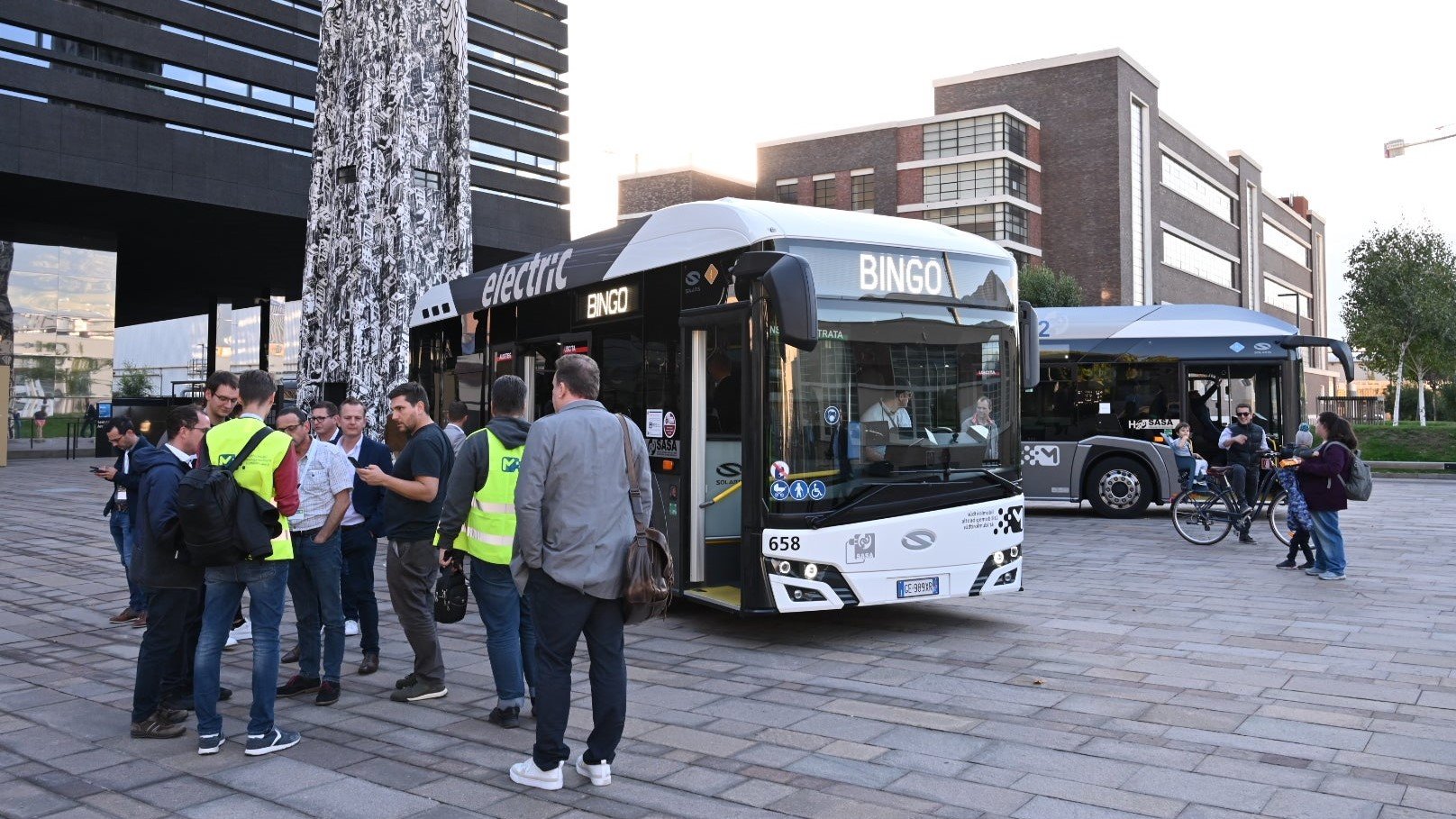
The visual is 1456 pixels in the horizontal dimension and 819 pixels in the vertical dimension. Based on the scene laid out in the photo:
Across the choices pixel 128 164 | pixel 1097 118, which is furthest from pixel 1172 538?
pixel 1097 118

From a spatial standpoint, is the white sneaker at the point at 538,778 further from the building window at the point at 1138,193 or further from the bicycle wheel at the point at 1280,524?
the building window at the point at 1138,193

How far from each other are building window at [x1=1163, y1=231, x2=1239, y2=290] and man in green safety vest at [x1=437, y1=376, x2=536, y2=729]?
62806mm

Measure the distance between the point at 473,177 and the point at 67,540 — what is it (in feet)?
93.5

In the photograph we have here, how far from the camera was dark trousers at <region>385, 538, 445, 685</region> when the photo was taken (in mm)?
5930

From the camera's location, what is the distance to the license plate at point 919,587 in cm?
742

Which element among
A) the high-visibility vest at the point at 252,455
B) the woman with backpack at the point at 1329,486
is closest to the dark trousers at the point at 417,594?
the high-visibility vest at the point at 252,455

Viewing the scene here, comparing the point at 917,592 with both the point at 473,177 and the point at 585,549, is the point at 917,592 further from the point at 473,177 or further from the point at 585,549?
the point at 473,177

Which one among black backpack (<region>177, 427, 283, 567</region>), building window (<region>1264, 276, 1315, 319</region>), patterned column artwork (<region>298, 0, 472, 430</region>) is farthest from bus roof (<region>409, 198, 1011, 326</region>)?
building window (<region>1264, 276, 1315, 319</region>)

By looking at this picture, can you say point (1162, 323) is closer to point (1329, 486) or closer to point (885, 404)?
point (1329, 486)

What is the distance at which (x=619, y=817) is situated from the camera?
4.21 metres

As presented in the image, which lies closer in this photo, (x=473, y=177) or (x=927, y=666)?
(x=927, y=666)

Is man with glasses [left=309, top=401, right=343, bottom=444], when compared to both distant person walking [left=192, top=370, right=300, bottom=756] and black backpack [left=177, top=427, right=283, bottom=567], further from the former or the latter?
black backpack [left=177, top=427, right=283, bottom=567]

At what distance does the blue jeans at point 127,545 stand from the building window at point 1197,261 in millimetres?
61579

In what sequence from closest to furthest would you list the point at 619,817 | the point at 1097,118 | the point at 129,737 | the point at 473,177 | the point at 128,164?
the point at 619,817 < the point at 129,737 < the point at 128,164 < the point at 473,177 < the point at 1097,118
